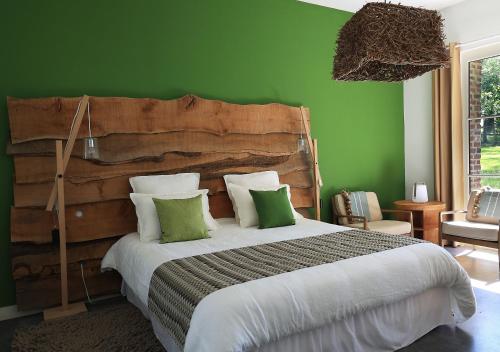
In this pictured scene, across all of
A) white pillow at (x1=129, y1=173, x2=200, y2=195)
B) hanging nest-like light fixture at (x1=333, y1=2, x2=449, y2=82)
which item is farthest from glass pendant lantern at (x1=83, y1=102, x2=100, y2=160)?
hanging nest-like light fixture at (x1=333, y1=2, x2=449, y2=82)

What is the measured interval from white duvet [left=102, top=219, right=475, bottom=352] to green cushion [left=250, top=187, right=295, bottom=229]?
10.9 inches

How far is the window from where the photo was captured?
469 cm

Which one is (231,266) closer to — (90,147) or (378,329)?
(378,329)

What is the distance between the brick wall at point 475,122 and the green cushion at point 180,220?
143 inches

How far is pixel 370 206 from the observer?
4.91 metres

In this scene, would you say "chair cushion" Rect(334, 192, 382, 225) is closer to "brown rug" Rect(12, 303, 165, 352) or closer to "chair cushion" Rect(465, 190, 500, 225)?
"chair cushion" Rect(465, 190, 500, 225)

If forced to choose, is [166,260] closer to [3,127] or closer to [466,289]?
[3,127]

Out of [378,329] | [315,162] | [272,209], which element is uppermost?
[315,162]

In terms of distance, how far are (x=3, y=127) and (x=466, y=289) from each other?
12.1 feet

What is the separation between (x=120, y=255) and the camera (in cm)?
322

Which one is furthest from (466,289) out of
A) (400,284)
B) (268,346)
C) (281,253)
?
(268,346)

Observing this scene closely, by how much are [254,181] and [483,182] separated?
2987 mm

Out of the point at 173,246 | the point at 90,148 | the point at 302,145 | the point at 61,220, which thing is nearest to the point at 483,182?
the point at 302,145

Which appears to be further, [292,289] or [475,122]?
[475,122]
